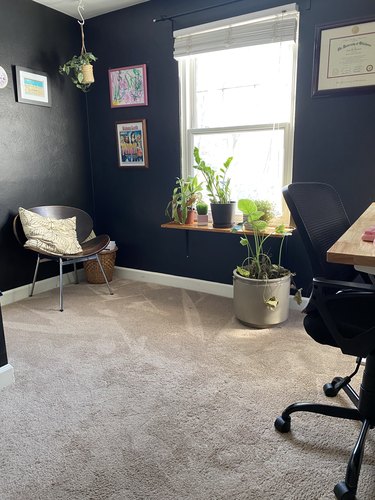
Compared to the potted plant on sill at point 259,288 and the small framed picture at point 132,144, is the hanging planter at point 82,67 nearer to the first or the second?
the small framed picture at point 132,144

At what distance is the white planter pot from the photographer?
2490 millimetres

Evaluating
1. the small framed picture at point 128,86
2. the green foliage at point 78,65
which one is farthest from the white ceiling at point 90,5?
the small framed picture at point 128,86

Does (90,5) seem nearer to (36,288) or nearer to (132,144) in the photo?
(132,144)

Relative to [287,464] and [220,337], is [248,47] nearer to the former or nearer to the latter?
[220,337]

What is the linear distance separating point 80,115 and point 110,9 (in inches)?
37.7

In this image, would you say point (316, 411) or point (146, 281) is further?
point (146, 281)

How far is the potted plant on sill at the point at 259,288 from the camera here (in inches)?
97.6

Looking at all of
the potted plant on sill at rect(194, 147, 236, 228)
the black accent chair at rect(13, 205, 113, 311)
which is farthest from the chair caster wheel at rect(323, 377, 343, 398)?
the black accent chair at rect(13, 205, 113, 311)

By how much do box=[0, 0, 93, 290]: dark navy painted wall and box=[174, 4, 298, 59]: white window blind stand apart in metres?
1.15

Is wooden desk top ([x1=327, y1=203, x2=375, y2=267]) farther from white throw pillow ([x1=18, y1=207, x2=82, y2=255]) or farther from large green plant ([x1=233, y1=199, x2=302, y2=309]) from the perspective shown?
white throw pillow ([x1=18, y1=207, x2=82, y2=255])

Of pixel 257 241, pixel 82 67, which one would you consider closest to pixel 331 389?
pixel 257 241

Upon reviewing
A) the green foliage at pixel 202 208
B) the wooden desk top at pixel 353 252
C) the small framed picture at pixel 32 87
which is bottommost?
the green foliage at pixel 202 208

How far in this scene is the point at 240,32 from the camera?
269cm

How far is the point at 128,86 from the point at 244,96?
1129 mm
